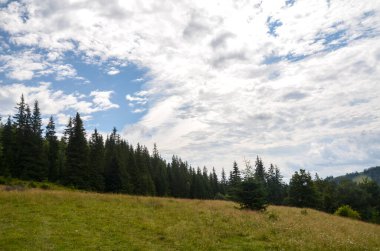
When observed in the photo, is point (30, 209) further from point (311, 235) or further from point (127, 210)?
point (311, 235)

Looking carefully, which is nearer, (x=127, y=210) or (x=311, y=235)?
(x=311, y=235)

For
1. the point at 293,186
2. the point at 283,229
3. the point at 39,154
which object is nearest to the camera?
the point at 283,229

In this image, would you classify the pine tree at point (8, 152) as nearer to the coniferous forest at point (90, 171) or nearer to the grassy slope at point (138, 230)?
the coniferous forest at point (90, 171)

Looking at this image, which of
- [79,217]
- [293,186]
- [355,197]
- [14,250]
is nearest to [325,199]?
[355,197]

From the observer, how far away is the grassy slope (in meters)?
14.2

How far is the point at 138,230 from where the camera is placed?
17.7 metres

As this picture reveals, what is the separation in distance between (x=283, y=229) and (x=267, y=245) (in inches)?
170

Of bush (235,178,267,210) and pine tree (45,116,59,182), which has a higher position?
pine tree (45,116,59,182)

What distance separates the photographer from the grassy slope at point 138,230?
1421 centimetres

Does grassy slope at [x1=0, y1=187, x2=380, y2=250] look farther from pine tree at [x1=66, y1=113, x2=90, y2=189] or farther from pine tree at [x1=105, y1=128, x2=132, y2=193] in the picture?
pine tree at [x1=105, y1=128, x2=132, y2=193]

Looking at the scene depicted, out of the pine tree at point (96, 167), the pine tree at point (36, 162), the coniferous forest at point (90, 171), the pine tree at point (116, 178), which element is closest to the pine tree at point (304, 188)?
the coniferous forest at point (90, 171)

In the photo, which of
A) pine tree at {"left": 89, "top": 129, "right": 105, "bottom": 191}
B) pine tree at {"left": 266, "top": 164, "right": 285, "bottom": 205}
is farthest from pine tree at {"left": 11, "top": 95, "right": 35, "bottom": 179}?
pine tree at {"left": 266, "top": 164, "right": 285, "bottom": 205}

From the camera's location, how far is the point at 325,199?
79.0m

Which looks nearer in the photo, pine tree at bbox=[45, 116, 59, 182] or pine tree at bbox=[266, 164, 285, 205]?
pine tree at bbox=[45, 116, 59, 182]
